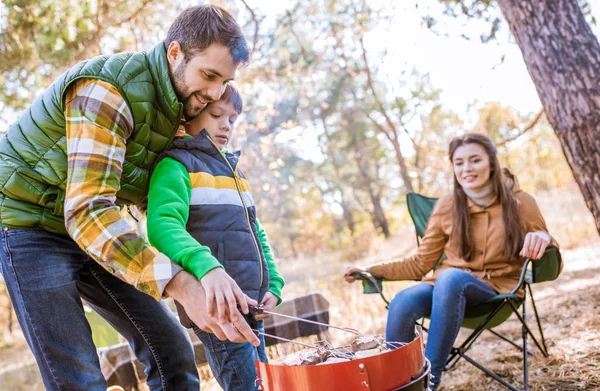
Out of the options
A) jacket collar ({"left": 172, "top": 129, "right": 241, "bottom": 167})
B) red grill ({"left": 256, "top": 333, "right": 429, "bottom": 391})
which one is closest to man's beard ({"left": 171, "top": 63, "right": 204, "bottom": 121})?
jacket collar ({"left": 172, "top": 129, "right": 241, "bottom": 167})

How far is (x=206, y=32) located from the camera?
1.36 meters

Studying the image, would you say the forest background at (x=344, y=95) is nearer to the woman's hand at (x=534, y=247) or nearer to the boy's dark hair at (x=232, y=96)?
the woman's hand at (x=534, y=247)

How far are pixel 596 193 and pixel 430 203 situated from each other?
3.26 feet

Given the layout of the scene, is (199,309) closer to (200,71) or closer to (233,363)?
(233,363)

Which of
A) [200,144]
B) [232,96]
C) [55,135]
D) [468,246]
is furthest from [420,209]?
[55,135]

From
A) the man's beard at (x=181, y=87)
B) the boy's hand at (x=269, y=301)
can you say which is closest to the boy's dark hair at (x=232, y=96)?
the man's beard at (x=181, y=87)

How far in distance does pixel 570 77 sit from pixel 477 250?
0.94 metres

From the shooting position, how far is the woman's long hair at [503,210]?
8.05 feet

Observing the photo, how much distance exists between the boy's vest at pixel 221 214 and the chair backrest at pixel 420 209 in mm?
1816

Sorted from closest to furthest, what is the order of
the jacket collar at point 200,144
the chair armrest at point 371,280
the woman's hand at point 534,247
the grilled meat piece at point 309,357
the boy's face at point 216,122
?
the grilled meat piece at point 309,357
the jacket collar at point 200,144
the boy's face at point 216,122
the woman's hand at point 534,247
the chair armrest at point 371,280

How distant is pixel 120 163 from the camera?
1.24 meters

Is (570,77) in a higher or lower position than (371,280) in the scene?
higher

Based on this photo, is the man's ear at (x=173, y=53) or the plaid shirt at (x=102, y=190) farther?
the man's ear at (x=173, y=53)

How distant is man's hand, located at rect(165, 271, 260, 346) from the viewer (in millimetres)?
1060
